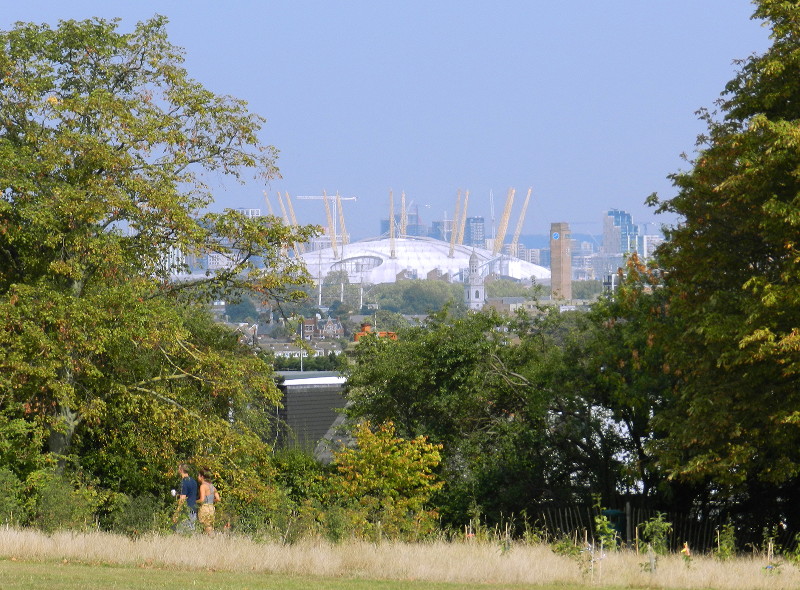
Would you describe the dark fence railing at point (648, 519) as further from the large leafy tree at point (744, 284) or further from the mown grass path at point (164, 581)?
the mown grass path at point (164, 581)

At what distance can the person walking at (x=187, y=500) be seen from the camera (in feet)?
43.6

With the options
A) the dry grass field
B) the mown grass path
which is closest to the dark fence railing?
the dry grass field

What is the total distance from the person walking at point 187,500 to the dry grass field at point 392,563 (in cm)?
142

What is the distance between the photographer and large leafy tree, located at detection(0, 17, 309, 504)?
15.7 m

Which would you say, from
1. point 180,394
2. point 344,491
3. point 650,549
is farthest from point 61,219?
point 650,549

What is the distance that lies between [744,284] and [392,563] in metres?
5.79

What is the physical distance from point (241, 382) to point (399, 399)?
7.41 m

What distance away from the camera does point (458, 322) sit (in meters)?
23.9

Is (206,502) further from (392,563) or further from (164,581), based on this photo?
(164,581)

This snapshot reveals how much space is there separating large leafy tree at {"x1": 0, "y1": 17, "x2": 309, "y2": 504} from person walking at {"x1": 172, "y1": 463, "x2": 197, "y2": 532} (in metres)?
1.43

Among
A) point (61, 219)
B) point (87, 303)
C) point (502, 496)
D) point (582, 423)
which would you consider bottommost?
point (502, 496)

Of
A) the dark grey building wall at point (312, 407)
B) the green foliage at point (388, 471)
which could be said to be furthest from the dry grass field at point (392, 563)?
the dark grey building wall at point (312, 407)

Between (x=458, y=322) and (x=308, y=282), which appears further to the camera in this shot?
(x=458, y=322)

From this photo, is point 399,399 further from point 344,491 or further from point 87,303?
point 87,303
